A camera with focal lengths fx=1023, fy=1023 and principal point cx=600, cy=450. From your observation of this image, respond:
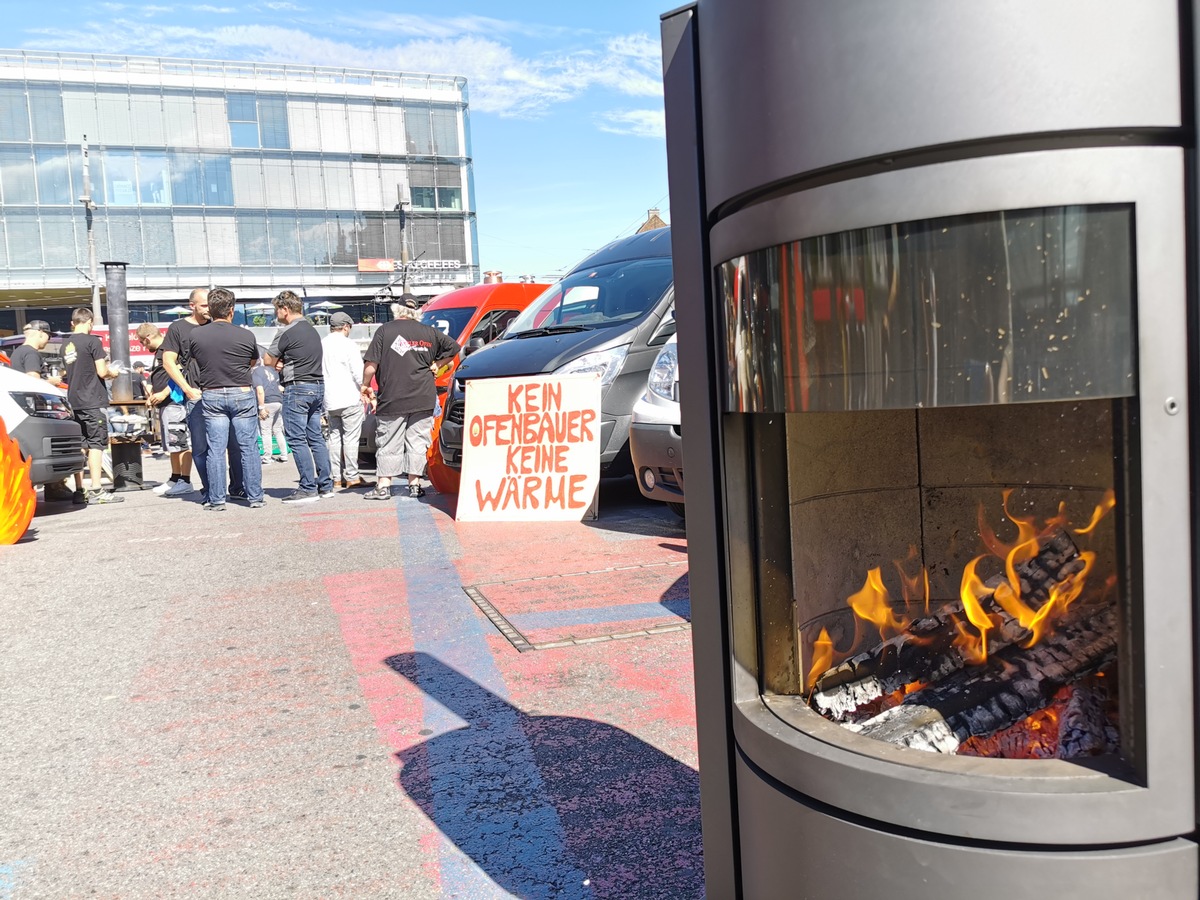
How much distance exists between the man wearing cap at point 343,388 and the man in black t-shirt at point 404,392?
22cm

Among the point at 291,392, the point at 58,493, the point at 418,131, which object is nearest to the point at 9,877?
the point at 291,392

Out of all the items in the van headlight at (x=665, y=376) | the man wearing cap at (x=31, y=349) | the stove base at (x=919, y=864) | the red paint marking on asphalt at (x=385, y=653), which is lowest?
the red paint marking on asphalt at (x=385, y=653)

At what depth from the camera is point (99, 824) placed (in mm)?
3201

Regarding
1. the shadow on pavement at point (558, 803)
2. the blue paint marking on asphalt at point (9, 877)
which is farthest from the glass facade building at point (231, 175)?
the blue paint marking on asphalt at point (9, 877)

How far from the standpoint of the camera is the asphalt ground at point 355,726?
2879mm

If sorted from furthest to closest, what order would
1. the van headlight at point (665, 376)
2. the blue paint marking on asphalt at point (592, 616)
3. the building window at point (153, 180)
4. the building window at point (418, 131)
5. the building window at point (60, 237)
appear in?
the building window at point (418, 131) → the building window at point (153, 180) → the building window at point (60, 237) → the van headlight at point (665, 376) → the blue paint marking on asphalt at point (592, 616)

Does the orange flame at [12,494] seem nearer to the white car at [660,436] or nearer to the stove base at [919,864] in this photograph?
the white car at [660,436]

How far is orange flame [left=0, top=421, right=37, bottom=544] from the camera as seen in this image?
8.29 m

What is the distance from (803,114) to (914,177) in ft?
0.75

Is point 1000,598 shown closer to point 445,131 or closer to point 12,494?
point 12,494

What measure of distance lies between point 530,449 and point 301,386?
327cm

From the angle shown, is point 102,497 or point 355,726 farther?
point 102,497

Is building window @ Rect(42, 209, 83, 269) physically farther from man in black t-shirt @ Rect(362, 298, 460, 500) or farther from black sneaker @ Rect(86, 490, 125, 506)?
man in black t-shirt @ Rect(362, 298, 460, 500)

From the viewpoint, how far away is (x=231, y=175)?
59.8m
